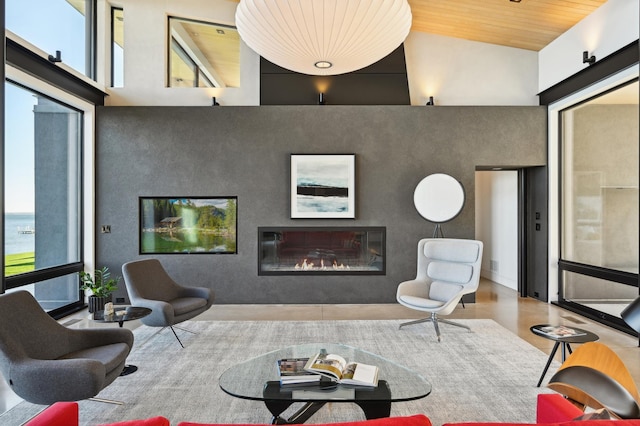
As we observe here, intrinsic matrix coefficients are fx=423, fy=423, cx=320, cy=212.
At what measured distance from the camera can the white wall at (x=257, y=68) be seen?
600cm

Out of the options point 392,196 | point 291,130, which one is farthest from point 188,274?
point 392,196

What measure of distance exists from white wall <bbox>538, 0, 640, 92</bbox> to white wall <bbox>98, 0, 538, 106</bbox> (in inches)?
12.2

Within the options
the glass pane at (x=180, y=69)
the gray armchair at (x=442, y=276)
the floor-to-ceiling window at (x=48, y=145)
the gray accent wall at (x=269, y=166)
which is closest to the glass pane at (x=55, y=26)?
the floor-to-ceiling window at (x=48, y=145)

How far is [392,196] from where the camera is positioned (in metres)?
5.78

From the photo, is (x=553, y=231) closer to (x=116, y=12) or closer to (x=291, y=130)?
(x=291, y=130)

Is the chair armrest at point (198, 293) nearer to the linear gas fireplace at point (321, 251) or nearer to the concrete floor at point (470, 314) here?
the concrete floor at point (470, 314)

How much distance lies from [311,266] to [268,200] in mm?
1091

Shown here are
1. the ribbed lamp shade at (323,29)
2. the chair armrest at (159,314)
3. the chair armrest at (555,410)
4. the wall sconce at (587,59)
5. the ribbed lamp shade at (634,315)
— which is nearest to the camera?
the ribbed lamp shade at (634,315)

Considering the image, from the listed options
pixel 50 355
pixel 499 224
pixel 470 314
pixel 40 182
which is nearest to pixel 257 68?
pixel 40 182

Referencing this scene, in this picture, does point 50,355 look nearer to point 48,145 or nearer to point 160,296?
point 160,296

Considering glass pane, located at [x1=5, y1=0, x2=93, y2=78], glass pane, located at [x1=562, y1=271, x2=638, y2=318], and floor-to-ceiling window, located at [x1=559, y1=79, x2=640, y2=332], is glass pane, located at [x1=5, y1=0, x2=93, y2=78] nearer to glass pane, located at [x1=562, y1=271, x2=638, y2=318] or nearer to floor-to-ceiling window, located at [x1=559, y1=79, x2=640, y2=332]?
floor-to-ceiling window, located at [x1=559, y1=79, x2=640, y2=332]

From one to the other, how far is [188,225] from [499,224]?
505cm

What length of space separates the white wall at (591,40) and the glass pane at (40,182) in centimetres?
634

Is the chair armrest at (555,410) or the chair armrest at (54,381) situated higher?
the chair armrest at (555,410)
